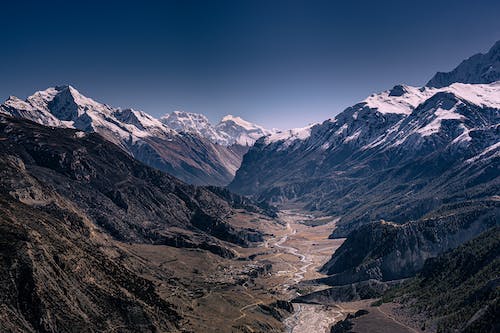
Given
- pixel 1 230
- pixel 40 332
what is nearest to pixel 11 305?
pixel 40 332

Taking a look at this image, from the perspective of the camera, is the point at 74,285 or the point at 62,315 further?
the point at 74,285

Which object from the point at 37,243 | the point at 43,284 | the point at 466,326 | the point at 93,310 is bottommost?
the point at 466,326

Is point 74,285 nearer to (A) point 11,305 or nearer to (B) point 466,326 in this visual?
(A) point 11,305

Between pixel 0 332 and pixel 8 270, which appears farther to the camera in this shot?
pixel 8 270

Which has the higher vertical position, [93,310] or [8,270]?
[8,270]

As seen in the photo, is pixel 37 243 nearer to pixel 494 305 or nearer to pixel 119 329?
pixel 119 329

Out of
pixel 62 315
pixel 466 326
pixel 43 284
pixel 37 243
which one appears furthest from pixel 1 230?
Result: pixel 466 326

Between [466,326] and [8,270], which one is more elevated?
[8,270]

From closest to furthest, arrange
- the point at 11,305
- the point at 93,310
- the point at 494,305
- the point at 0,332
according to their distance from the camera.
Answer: the point at 0,332 < the point at 11,305 < the point at 494,305 < the point at 93,310

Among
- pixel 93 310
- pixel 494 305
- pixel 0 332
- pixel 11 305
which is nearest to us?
pixel 0 332
